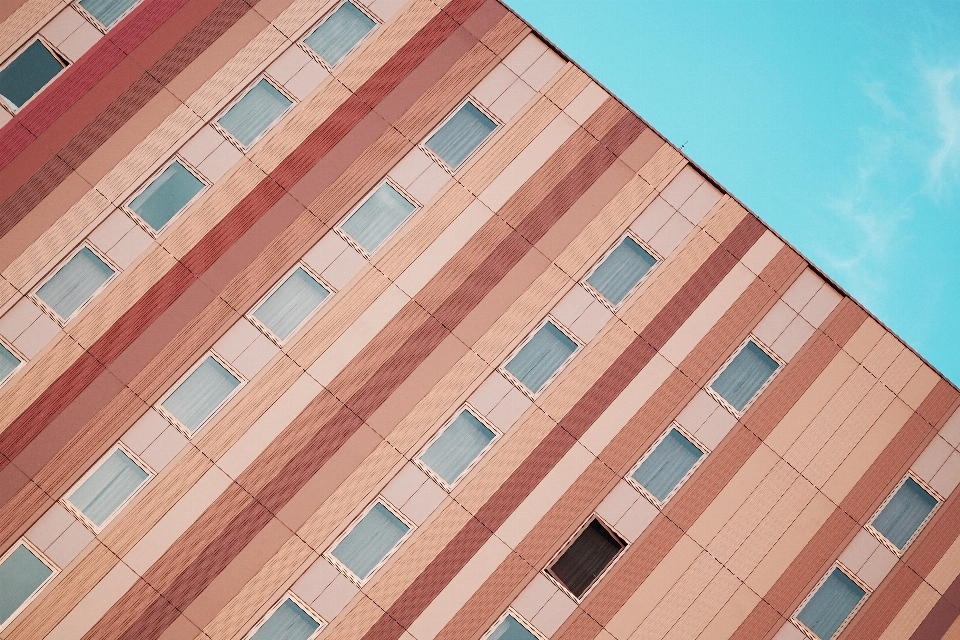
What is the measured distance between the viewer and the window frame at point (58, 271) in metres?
24.3

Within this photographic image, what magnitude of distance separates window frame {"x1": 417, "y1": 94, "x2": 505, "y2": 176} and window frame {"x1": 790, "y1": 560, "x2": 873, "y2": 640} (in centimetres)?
2016

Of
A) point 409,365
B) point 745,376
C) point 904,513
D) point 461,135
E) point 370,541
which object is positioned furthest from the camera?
point 904,513

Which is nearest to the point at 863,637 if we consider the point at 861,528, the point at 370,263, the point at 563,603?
the point at 861,528

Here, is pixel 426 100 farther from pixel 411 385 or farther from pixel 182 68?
pixel 411 385

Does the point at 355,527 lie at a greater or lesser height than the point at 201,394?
greater

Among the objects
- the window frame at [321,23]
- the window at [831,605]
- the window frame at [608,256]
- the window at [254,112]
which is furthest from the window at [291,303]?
the window at [831,605]

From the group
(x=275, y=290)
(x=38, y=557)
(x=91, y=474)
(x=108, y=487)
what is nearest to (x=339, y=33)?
(x=275, y=290)

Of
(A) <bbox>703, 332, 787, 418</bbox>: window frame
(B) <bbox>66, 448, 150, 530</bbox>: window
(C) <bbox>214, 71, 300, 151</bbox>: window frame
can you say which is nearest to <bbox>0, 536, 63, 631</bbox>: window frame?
(B) <bbox>66, 448, 150, 530</bbox>: window

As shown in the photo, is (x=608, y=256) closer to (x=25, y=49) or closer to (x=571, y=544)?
(x=571, y=544)

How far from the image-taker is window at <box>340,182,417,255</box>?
26.3 m

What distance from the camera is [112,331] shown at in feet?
79.9

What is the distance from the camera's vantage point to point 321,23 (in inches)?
1081

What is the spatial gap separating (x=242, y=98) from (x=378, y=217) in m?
6.48

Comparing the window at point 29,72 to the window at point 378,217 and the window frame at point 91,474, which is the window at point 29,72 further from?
the window frame at point 91,474
